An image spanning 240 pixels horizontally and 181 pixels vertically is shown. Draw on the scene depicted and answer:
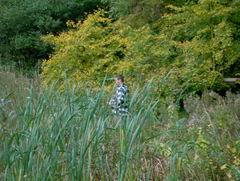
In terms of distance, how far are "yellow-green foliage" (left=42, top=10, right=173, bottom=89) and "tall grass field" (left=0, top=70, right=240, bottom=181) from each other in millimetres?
6912

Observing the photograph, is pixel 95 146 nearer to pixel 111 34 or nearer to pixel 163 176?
pixel 163 176

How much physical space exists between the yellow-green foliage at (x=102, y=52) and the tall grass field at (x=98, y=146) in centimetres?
691

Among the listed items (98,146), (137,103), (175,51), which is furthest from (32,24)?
(98,146)

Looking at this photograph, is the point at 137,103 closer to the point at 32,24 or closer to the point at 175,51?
the point at 175,51

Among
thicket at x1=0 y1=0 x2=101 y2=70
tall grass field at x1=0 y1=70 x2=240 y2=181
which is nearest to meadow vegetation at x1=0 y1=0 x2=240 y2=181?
tall grass field at x1=0 y1=70 x2=240 y2=181

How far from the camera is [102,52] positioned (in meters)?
13.0

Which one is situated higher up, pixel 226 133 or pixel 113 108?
pixel 113 108

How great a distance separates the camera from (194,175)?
396cm

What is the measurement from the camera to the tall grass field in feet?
11.5

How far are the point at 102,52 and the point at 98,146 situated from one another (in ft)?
30.7

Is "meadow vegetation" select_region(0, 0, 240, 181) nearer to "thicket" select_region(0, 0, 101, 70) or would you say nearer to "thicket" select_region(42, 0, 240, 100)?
"thicket" select_region(42, 0, 240, 100)

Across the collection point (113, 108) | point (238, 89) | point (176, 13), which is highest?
point (176, 13)

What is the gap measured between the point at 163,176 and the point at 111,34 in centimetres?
976

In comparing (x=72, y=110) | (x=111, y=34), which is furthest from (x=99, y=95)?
(x=111, y=34)
